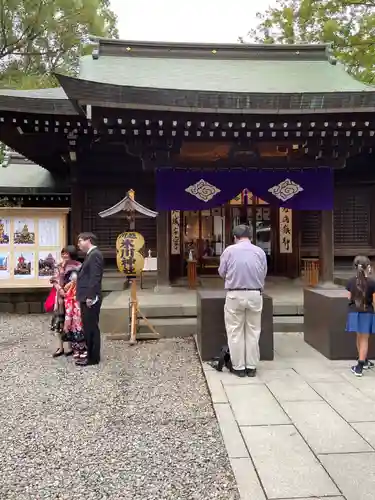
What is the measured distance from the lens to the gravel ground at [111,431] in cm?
261

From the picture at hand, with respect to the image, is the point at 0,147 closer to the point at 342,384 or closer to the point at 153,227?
the point at 153,227

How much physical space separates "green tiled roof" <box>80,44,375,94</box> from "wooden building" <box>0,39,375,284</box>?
0.05 metres

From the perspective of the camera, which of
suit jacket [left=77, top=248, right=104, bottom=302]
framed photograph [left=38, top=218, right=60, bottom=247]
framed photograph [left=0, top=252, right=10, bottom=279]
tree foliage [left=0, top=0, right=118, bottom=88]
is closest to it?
suit jacket [left=77, top=248, right=104, bottom=302]

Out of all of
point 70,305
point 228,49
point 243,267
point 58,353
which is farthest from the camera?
point 228,49

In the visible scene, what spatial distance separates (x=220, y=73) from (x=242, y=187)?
4.17 metres

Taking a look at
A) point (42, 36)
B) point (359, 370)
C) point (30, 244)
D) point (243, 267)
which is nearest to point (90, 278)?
point (243, 267)

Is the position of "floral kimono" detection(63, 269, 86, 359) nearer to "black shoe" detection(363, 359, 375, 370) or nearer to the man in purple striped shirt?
the man in purple striped shirt

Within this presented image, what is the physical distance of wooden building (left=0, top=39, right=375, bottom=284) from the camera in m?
6.95

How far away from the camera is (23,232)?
860 centimetres

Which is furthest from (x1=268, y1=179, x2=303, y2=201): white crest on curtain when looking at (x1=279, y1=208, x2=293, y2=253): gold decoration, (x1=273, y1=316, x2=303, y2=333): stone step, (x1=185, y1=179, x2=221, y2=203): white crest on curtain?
(x1=273, y1=316, x2=303, y2=333): stone step

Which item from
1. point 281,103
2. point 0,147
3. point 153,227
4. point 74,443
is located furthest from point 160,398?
point 0,147

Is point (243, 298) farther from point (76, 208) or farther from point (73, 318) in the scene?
point (76, 208)

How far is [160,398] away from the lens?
414 centimetres

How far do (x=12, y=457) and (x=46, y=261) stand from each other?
6.05m
